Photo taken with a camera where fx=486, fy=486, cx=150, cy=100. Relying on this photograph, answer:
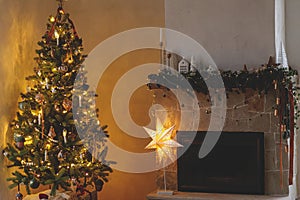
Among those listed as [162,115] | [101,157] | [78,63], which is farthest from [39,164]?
[162,115]

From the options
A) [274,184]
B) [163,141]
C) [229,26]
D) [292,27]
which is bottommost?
[274,184]

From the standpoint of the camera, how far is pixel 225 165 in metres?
5.19

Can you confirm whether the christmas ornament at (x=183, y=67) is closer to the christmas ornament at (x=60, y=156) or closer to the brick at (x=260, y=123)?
the brick at (x=260, y=123)

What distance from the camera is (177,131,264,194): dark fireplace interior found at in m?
5.04

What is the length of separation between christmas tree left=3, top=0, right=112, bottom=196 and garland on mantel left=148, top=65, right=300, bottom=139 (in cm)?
107

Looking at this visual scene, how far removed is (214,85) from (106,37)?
67.4 inches

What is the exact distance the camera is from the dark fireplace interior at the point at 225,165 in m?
5.04

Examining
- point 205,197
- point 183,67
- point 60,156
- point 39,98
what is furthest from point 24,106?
point 205,197

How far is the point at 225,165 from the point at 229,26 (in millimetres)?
1480

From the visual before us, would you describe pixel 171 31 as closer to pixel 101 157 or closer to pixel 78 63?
pixel 78 63

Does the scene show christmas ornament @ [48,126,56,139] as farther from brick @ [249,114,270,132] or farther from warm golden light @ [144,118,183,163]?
brick @ [249,114,270,132]

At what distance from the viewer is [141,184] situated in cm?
602

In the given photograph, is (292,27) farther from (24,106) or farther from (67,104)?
(24,106)

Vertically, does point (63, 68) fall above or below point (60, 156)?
above
